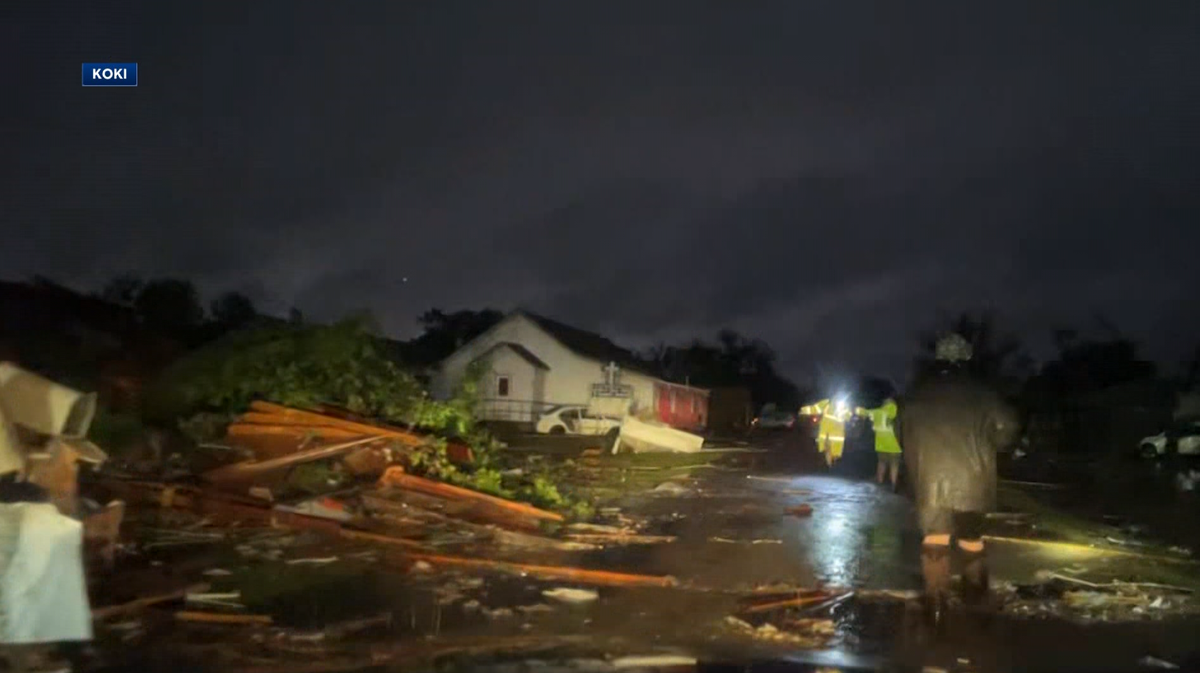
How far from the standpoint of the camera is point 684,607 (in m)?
8.17

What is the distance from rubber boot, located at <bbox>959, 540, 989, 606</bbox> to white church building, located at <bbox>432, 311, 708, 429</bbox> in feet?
137

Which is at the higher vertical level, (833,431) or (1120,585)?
(833,431)

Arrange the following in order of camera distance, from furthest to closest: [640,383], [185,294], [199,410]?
[640,383] → [185,294] → [199,410]

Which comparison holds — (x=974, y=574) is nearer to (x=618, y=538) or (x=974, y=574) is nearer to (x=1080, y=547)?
(x=1080, y=547)

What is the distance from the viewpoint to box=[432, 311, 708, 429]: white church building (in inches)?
2042

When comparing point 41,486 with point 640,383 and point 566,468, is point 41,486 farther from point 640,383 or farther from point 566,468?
point 640,383

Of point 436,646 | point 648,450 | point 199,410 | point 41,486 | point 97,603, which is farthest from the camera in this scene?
point 648,450

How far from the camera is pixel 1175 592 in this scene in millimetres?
9211

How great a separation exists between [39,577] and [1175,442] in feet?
124

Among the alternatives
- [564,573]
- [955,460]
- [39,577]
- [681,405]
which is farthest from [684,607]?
[681,405]

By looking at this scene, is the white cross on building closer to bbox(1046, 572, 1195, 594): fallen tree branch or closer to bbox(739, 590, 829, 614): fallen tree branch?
bbox(1046, 572, 1195, 594): fallen tree branch

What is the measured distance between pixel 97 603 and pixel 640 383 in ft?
157

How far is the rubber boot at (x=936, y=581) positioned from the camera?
812cm

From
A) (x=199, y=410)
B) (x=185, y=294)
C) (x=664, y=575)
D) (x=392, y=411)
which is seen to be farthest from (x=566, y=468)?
(x=664, y=575)
